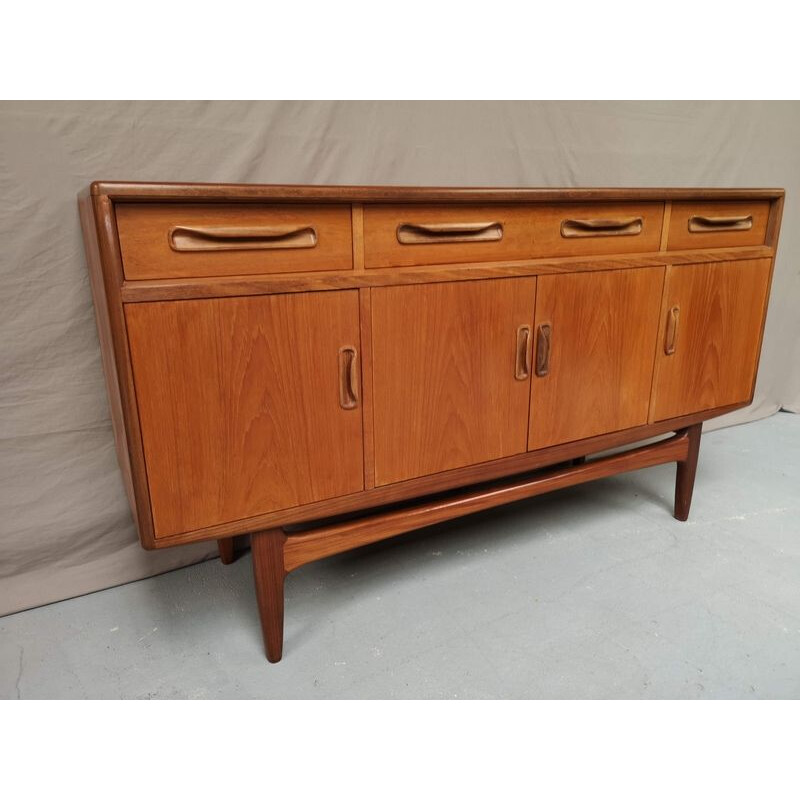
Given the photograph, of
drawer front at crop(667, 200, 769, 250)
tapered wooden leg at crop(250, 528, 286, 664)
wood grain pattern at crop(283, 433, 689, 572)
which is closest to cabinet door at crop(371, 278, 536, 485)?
wood grain pattern at crop(283, 433, 689, 572)

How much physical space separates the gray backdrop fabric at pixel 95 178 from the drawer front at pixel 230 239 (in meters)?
0.60

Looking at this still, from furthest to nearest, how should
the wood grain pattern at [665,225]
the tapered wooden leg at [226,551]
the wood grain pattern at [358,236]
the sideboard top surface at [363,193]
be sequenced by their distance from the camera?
the tapered wooden leg at [226,551], the wood grain pattern at [665,225], the wood grain pattern at [358,236], the sideboard top surface at [363,193]

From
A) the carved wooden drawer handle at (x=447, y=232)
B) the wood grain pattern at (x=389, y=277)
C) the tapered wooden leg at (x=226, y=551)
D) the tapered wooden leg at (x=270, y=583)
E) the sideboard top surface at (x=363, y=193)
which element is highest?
the sideboard top surface at (x=363, y=193)

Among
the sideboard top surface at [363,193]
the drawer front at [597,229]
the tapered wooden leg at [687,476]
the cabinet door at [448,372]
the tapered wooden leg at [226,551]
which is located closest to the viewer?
the sideboard top surface at [363,193]

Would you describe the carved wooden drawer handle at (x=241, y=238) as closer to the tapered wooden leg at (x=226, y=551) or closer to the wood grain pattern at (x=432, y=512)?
the wood grain pattern at (x=432, y=512)

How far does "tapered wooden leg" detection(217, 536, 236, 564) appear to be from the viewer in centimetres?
188

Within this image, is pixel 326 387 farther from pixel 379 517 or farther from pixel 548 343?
pixel 548 343

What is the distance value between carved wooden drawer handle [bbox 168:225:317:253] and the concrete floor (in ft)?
3.07

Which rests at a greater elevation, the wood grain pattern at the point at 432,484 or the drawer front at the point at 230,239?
the drawer front at the point at 230,239

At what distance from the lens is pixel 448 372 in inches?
58.1

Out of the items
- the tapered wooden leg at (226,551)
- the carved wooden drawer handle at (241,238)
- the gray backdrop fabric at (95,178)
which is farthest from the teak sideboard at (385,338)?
the tapered wooden leg at (226,551)

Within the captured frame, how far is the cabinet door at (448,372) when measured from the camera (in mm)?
1396

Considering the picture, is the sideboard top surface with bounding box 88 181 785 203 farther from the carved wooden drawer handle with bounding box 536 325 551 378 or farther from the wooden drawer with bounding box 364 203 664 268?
the carved wooden drawer handle with bounding box 536 325 551 378

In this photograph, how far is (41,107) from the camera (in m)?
1.50
